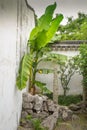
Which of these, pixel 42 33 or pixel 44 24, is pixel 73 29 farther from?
pixel 42 33

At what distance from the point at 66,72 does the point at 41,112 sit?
319cm

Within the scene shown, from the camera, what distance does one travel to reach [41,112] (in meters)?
6.46


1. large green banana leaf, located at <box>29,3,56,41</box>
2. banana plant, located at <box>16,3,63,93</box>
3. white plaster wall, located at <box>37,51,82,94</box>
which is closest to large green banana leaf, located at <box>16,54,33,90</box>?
banana plant, located at <box>16,3,63,93</box>

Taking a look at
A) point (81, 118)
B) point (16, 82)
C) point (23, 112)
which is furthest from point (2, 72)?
point (81, 118)

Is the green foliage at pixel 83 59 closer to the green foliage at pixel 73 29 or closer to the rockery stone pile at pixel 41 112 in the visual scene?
the rockery stone pile at pixel 41 112

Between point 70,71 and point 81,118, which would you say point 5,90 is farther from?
point 70,71

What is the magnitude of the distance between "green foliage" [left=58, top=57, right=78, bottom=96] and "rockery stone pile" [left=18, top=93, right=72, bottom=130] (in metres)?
2.35

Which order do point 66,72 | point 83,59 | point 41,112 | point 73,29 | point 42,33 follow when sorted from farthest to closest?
1. point 73,29
2. point 66,72
3. point 83,59
4. point 41,112
5. point 42,33

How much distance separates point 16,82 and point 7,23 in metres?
1.64

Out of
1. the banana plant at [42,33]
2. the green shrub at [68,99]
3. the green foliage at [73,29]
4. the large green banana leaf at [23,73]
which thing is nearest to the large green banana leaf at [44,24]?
the banana plant at [42,33]

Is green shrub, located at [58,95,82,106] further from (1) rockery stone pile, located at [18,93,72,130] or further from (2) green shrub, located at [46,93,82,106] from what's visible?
(1) rockery stone pile, located at [18,93,72,130]

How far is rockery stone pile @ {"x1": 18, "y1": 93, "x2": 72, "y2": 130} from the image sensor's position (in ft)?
18.3

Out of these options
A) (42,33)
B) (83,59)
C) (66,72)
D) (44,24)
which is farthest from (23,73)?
(66,72)

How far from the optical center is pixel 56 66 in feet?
29.3
